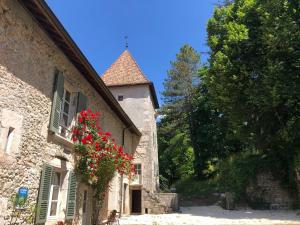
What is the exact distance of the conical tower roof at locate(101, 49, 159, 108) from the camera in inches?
682

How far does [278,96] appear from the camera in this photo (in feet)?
36.8

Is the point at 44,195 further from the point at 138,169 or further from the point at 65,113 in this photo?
the point at 138,169

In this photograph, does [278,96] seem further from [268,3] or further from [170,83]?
[170,83]

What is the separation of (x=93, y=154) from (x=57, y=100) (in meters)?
2.06

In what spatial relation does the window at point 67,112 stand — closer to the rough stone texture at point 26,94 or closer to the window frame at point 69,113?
the window frame at point 69,113

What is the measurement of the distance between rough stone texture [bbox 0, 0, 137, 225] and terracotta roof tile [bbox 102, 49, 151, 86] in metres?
10.4

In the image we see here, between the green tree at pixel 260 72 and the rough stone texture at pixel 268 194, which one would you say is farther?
the rough stone texture at pixel 268 194

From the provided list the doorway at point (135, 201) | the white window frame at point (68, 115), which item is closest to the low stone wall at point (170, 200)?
the doorway at point (135, 201)

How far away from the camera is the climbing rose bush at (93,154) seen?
760 centimetres

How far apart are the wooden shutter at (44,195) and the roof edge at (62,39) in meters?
3.22

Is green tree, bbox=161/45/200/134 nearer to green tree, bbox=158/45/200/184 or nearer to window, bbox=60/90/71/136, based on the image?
green tree, bbox=158/45/200/184

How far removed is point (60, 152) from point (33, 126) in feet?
4.28

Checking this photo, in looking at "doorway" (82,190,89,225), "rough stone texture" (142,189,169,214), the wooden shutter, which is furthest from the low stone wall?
the wooden shutter

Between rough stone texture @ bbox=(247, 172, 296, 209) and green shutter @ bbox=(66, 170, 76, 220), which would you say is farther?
rough stone texture @ bbox=(247, 172, 296, 209)
